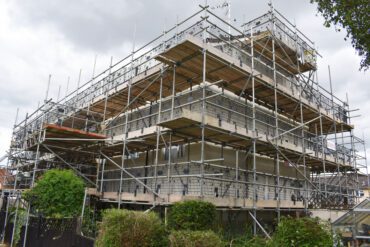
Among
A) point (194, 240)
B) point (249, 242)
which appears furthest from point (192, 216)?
point (249, 242)

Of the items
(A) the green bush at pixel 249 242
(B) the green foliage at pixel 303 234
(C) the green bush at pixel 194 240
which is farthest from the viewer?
(A) the green bush at pixel 249 242

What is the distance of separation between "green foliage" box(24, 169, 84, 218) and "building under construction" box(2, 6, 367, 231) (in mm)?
1877

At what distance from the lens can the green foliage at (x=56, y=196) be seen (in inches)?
491

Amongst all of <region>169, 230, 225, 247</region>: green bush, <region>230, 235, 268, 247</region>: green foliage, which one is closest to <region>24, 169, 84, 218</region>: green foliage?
<region>230, 235, 268, 247</region>: green foliage

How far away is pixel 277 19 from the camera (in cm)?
1719

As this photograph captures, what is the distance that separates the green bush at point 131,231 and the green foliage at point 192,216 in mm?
992

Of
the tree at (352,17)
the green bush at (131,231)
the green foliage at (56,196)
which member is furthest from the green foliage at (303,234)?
the green foliage at (56,196)

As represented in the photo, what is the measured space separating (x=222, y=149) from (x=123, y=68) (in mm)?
7606

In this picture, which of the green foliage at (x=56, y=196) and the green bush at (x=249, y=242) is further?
the green foliage at (x=56, y=196)

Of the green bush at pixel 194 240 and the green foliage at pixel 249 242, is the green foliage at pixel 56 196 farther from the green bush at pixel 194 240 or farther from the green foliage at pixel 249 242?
the green bush at pixel 194 240

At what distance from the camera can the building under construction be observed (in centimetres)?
1234

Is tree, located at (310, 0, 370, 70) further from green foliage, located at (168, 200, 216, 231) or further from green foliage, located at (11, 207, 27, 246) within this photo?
green foliage, located at (11, 207, 27, 246)

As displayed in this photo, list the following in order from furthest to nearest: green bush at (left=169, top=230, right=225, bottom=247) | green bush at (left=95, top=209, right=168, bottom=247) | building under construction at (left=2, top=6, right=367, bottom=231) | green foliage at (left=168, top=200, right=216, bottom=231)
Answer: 1. building under construction at (left=2, top=6, right=367, bottom=231)
2. green foliage at (left=168, top=200, right=216, bottom=231)
3. green bush at (left=95, top=209, right=168, bottom=247)
4. green bush at (left=169, top=230, right=225, bottom=247)

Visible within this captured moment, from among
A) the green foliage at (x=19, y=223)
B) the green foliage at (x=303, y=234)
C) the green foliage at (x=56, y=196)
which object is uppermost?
the green foliage at (x=56, y=196)
